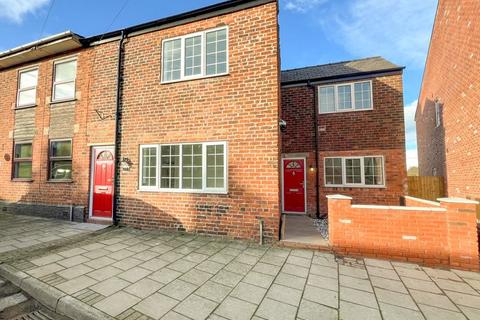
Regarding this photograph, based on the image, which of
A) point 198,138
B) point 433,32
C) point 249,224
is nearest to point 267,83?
point 198,138

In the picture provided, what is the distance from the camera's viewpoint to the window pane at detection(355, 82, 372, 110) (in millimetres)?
9124

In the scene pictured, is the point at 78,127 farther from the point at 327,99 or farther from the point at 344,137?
the point at 344,137

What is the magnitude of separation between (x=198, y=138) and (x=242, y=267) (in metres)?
3.51

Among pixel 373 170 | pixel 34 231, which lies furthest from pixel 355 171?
pixel 34 231

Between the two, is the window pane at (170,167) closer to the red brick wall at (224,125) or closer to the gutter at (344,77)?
the red brick wall at (224,125)

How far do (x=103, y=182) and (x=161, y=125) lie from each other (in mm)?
2857

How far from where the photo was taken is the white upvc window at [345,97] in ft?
30.0

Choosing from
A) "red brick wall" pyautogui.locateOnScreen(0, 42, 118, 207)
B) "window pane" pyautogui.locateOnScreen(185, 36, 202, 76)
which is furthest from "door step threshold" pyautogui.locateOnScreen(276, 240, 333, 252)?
"red brick wall" pyautogui.locateOnScreen(0, 42, 118, 207)

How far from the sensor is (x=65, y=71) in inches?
320

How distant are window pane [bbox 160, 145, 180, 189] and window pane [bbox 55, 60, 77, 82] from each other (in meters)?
5.01

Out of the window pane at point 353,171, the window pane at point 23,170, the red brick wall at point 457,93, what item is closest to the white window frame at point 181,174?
the window pane at point 23,170

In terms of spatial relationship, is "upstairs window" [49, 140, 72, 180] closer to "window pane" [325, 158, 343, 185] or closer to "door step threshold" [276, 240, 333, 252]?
"door step threshold" [276, 240, 333, 252]

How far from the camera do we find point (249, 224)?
18.0 ft

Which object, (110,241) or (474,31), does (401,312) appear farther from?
(474,31)
